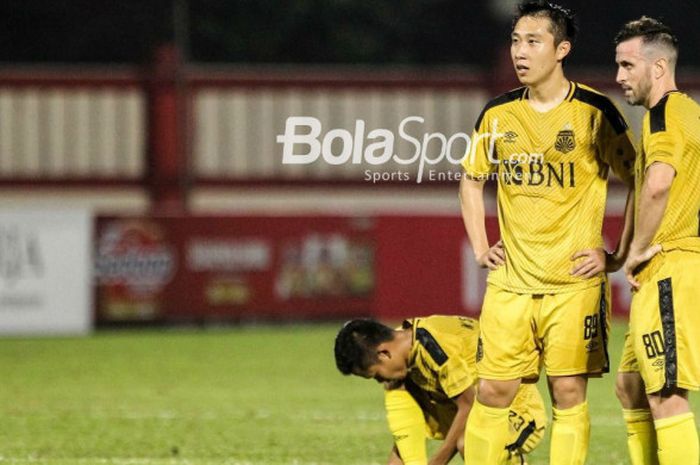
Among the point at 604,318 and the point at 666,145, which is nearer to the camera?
the point at 666,145

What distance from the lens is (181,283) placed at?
1834cm

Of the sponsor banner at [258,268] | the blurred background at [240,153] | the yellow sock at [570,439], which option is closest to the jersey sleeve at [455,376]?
the yellow sock at [570,439]

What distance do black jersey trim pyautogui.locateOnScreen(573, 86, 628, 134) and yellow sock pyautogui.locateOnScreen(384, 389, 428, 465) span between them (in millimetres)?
1701

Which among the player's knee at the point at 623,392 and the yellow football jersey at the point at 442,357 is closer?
the player's knee at the point at 623,392

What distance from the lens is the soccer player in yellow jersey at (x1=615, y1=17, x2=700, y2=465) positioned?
6531 millimetres

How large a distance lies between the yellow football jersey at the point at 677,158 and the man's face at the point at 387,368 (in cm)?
144

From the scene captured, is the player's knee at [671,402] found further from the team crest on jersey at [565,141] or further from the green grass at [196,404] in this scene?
the green grass at [196,404]

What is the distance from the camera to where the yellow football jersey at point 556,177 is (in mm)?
6875

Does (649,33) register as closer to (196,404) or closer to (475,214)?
(475,214)

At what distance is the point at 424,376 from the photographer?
7.59 metres

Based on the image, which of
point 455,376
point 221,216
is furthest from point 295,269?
point 455,376

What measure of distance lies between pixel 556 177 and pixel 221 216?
11.8 meters

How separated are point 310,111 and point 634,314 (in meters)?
20.8

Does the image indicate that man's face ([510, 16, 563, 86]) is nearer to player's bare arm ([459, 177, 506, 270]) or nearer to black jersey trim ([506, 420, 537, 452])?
player's bare arm ([459, 177, 506, 270])
